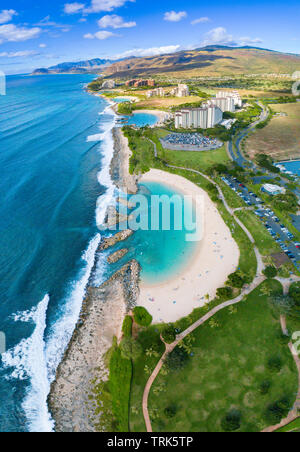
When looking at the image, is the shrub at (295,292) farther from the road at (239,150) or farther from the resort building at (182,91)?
the resort building at (182,91)

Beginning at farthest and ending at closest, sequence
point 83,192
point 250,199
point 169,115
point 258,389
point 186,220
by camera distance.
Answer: point 169,115, point 83,192, point 250,199, point 186,220, point 258,389

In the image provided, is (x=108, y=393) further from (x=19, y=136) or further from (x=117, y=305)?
(x=19, y=136)

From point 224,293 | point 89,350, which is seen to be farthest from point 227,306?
point 89,350

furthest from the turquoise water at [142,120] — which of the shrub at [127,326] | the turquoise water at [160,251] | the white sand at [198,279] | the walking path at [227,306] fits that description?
the shrub at [127,326]

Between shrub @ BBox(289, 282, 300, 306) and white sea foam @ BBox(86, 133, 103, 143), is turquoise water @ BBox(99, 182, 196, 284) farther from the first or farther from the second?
white sea foam @ BBox(86, 133, 103, 143)

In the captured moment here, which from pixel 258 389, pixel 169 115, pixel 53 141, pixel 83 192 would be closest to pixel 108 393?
pixel 258 389

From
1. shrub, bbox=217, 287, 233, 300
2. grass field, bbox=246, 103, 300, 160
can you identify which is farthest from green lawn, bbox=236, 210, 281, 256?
grass field, bbox=246, 103, 300, 160

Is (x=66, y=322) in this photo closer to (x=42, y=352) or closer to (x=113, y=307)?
(x=42, y=352)
